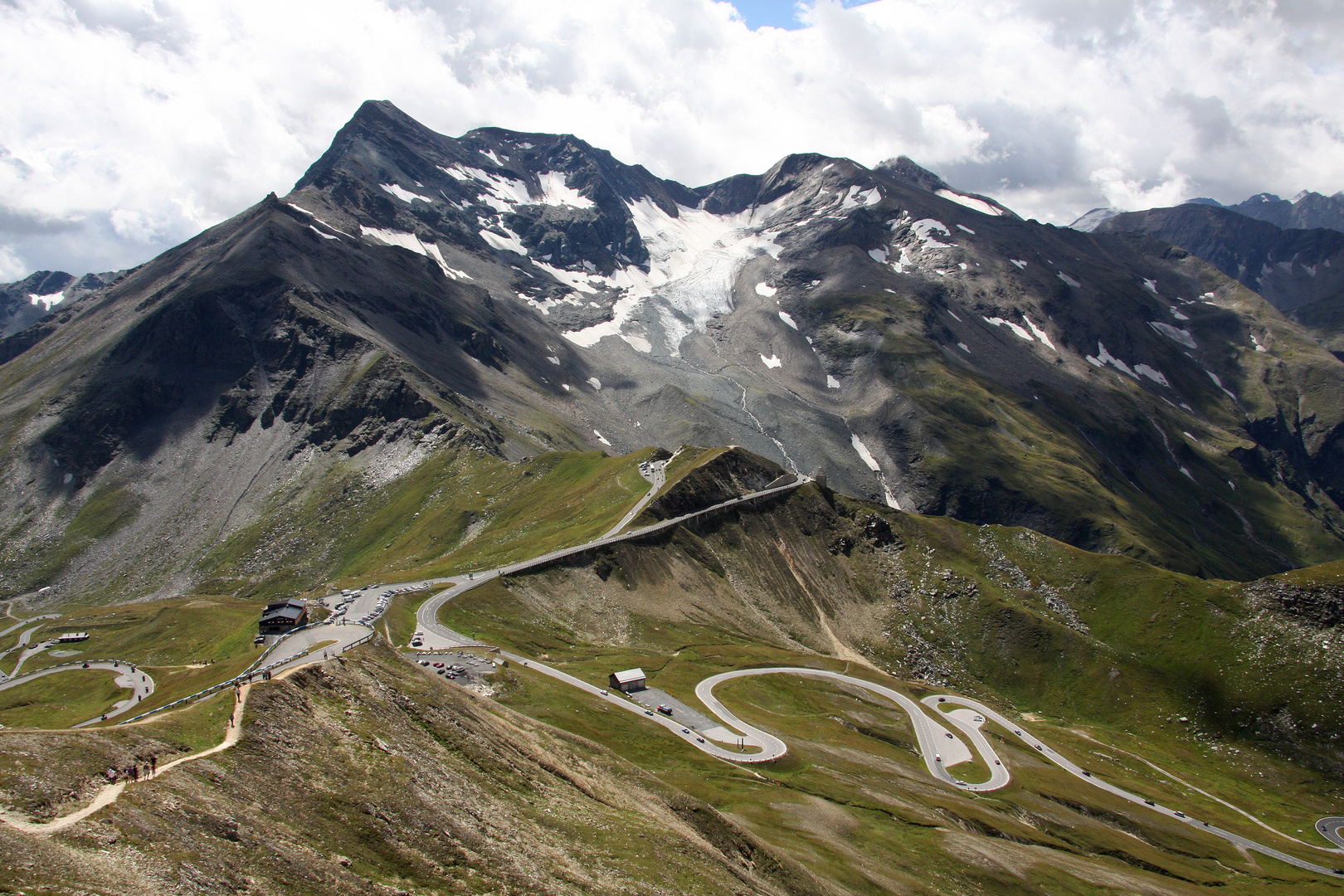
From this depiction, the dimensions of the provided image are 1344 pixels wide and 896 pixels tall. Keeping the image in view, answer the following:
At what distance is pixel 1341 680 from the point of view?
127 meters

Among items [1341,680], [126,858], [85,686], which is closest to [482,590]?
[85,686]

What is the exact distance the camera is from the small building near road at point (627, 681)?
3319 inches

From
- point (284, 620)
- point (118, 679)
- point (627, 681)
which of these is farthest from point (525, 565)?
point (118, 679)

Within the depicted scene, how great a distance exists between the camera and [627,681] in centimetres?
8475

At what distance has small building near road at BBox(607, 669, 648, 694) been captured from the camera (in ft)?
277

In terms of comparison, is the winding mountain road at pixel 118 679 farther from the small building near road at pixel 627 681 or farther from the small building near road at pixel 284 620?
the small building near road at pixel 627 681

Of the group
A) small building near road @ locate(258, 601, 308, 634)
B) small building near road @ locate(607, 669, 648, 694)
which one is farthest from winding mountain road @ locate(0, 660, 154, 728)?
small building near road @ locate(607, 669, 648, 694)

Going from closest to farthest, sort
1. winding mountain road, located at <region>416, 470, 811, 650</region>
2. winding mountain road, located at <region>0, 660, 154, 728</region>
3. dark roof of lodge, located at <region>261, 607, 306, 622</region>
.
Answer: winding mountain road, located at <region>0, 660, 154, 728</region>
dark roof of lodge, located at <region>261, 607, 306, 622</region>
winding mountain road, located at <region>416, 470, 811, 650</region>

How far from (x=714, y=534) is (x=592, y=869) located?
110694 mm

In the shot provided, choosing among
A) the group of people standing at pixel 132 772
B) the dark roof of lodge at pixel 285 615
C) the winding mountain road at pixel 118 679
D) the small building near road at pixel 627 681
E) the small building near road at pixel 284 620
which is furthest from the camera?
Result: the small building near road at pixel 627 681

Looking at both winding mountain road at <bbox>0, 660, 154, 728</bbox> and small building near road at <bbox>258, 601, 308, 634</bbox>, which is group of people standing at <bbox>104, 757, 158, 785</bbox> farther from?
small building near road at <bbox>258, 601, 308, 634</bbox>

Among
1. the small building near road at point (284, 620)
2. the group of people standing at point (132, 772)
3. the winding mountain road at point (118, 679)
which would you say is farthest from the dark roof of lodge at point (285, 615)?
the group of people standing at point (132, 772)

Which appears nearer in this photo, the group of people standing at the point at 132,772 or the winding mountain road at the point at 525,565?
the group of people standing at the point at 132,772

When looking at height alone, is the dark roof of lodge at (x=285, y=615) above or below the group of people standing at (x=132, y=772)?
below
